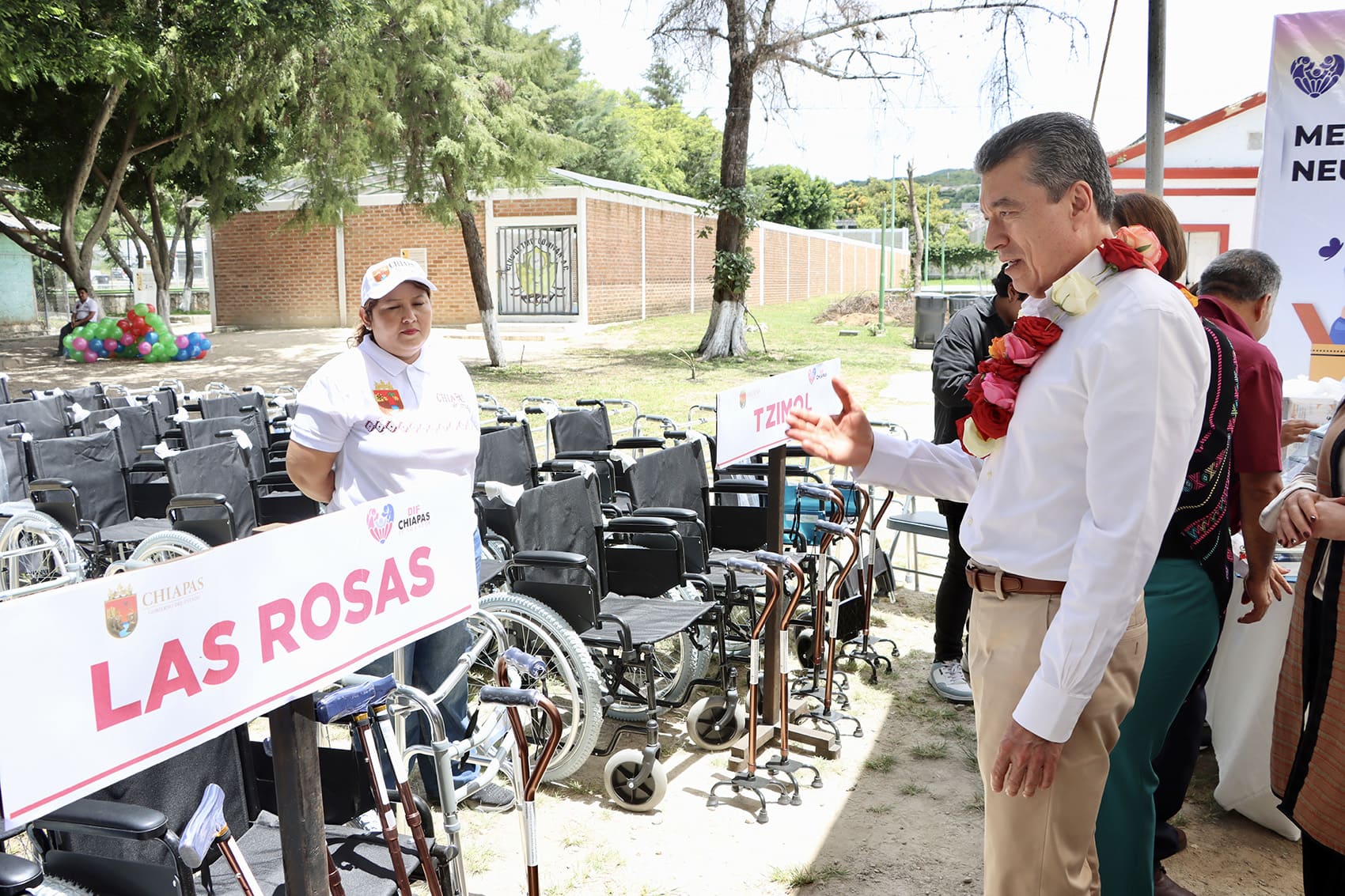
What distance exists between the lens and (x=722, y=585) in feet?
13.3

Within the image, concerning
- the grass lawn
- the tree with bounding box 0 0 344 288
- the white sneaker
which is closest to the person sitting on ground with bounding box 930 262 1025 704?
the white sneaker

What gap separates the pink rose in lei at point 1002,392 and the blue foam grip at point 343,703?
1.15m

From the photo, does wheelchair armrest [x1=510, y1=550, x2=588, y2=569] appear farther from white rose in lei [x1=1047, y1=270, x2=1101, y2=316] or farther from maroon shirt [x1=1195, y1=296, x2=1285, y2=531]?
white rose in lei [x1=1047, y1=270, x2=1101, y2=316]

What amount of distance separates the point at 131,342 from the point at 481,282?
6.86 metres

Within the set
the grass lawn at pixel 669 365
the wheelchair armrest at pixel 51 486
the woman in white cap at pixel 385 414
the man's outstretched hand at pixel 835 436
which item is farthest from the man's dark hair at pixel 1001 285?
the grass lawn at pixel 669 365

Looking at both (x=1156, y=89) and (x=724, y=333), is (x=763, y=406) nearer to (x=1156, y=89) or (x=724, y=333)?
(x=1156, y=89)

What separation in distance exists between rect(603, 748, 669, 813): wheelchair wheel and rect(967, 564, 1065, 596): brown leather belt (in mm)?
1711

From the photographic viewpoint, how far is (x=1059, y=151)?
1581 mm

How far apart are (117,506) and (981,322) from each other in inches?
178

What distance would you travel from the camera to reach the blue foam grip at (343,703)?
1605 millimetres

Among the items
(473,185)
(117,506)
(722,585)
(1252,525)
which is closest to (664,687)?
(722,585)

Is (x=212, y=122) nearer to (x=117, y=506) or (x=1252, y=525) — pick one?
(x=117, y=506)

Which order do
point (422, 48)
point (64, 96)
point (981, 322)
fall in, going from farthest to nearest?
point (64, 96) → point (422, 48) → point (981, 322)

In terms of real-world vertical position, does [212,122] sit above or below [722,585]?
above
